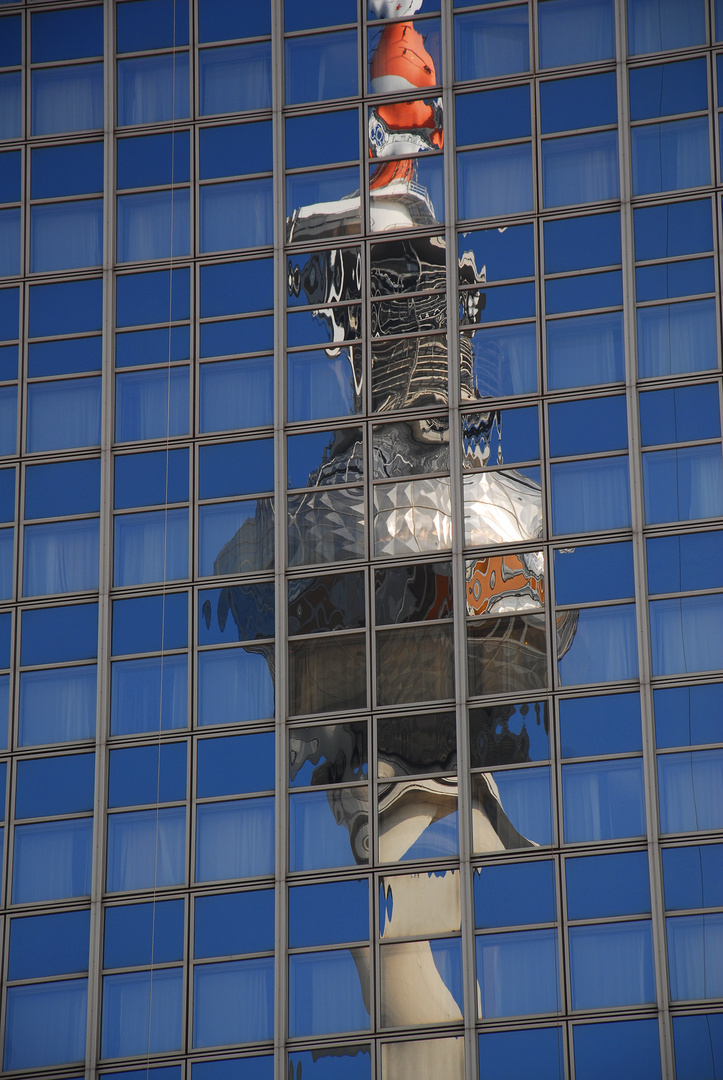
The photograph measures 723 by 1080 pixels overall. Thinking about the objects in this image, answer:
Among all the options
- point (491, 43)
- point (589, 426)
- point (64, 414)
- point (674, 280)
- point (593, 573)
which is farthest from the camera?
point (64, 414)

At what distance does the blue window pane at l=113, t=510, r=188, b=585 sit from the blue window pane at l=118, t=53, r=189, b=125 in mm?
7363

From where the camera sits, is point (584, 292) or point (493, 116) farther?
point (493, 116)

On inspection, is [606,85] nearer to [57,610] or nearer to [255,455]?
[255,455]

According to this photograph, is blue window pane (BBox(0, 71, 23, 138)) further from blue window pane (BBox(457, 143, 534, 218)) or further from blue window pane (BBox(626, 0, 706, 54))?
blue window pane (BBox(626, 0, 706, 54))

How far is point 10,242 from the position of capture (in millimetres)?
27516

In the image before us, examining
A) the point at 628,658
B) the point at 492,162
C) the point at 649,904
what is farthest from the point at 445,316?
the point at 649,904

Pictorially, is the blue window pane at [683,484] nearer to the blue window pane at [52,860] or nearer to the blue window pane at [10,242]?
the blue window pane at [52,860]

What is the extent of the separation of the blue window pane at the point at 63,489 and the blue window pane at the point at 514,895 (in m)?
9.15

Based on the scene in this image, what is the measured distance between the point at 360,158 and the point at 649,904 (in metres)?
13.4

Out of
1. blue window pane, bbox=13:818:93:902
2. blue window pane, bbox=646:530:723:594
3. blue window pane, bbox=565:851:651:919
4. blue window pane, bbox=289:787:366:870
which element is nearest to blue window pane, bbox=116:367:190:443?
blue window pane, bbox=13:818:93:902

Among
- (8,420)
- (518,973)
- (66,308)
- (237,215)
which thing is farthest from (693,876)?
(66,308)

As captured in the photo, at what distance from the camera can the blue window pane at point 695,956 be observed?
22719mm

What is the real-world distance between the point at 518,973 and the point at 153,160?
50.2 ft

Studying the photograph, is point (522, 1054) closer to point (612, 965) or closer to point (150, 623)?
point (612, 965)
